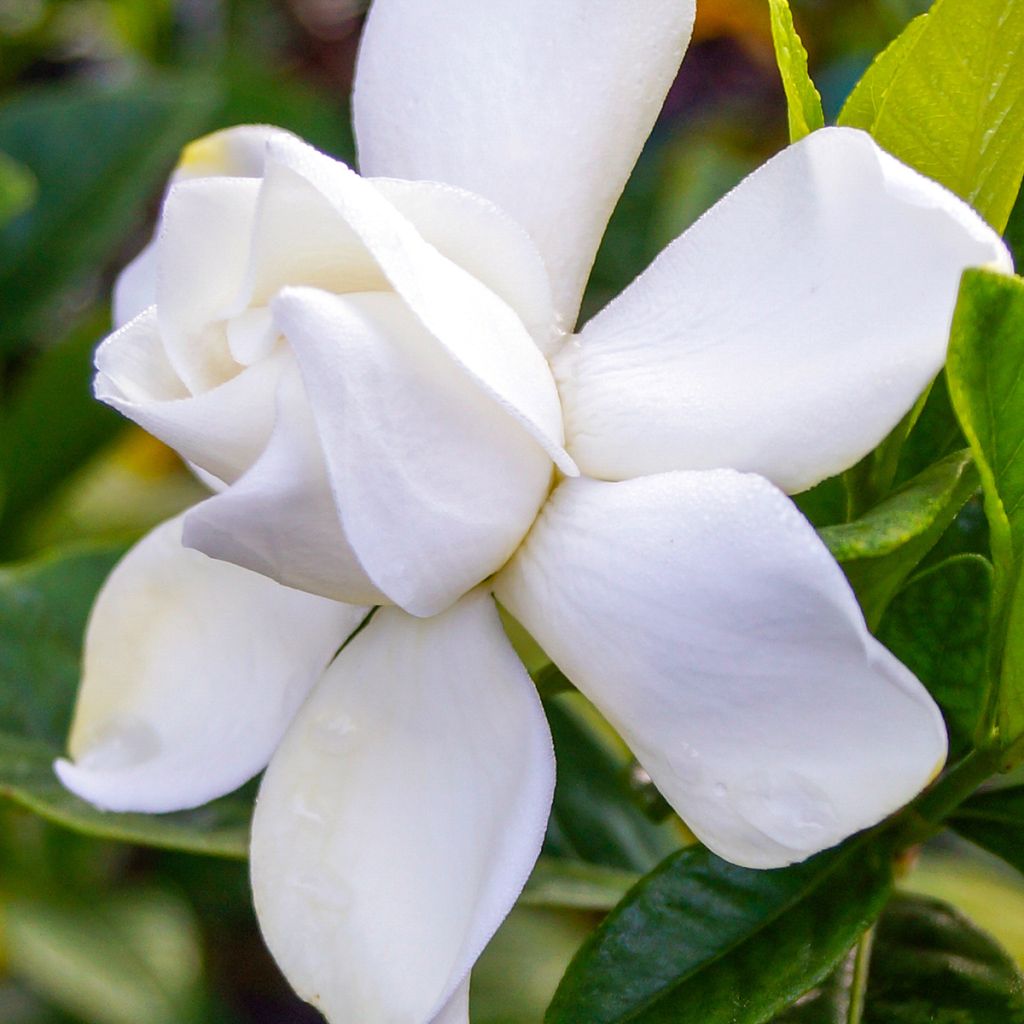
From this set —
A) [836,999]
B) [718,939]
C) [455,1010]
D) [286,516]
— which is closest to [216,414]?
[286,516]

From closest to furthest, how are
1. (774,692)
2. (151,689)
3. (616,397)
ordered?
(774,692) < (616,397) < (151,689)

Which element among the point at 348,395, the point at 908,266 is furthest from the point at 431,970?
the point at 908,266

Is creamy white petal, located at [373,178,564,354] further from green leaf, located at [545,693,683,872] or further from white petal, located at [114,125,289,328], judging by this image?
green leaf, located at [545,693,683,872]

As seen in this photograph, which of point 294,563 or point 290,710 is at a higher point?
point 294,563

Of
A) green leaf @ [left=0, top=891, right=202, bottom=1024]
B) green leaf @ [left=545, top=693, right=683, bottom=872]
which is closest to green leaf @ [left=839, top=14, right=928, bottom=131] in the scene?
green leaf @ [left=545, top=693, right=683, bottom=872]

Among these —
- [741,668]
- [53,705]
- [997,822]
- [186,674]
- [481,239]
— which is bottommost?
[53,705]

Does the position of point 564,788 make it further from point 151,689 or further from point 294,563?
point 294,563

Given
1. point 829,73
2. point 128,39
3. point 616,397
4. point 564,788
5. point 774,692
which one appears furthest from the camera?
point 128,39

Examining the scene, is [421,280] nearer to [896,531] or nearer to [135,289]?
[896,531]
